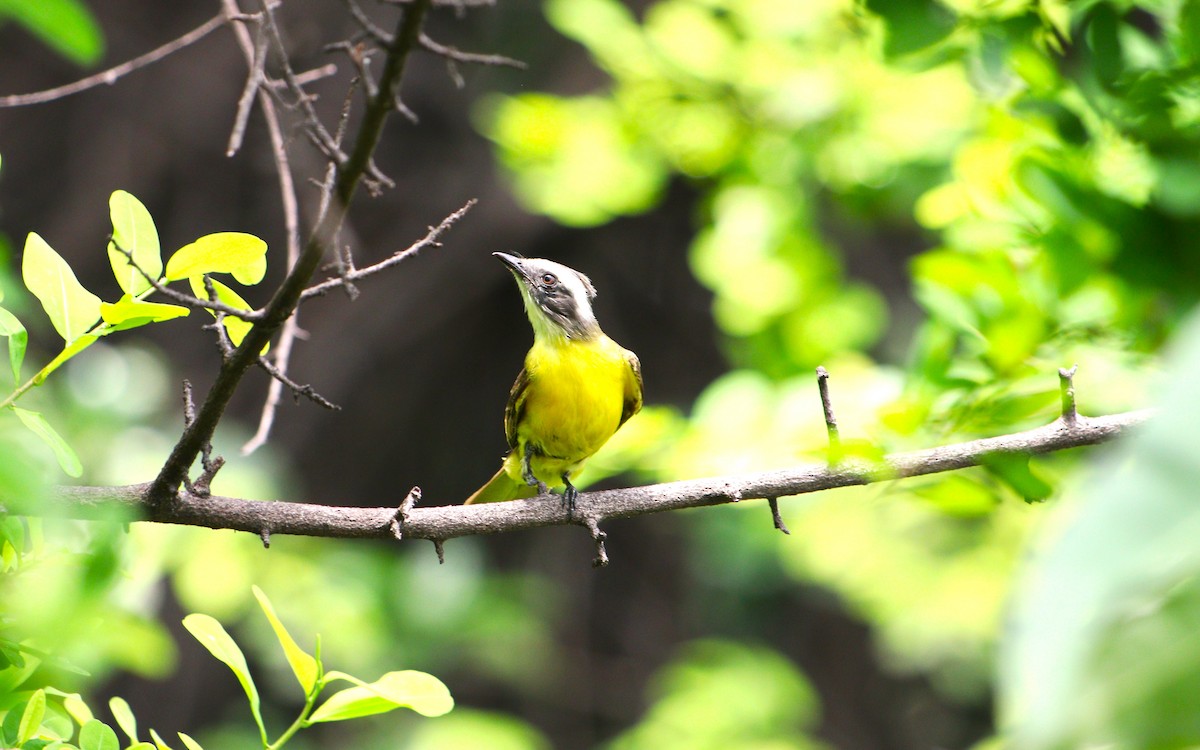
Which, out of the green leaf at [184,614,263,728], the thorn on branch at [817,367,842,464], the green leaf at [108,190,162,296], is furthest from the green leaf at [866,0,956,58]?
the green leaf at [184,614,263,728]

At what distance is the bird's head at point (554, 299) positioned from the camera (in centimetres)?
400

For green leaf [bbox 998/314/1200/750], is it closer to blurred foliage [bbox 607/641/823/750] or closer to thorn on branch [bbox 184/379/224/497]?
thorn on branch [bbox 184/379/224/497]

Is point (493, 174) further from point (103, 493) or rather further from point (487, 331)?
point (103, 493)

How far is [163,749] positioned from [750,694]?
4878 millimetres

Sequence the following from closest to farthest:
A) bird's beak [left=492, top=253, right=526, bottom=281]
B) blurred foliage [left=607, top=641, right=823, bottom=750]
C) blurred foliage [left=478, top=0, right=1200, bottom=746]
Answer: blurred foliage [left=478, top=0, right=1200, bottom=746], bird's beak [left=492, top=253, right=526, bottom=281], blurred foliage [left=607, top=641, right=823, bottom=750]

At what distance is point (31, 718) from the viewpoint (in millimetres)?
1320

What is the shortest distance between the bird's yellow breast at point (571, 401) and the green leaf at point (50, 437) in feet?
7.49

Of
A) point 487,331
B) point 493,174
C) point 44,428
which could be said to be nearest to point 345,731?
point 487,331

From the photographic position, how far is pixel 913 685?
8.87 meters

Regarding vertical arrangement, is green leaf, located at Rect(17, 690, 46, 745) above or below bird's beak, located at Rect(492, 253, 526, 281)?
below

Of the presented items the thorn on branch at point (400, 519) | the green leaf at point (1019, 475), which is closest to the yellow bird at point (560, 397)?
the thorn on branch at point (400, 519)

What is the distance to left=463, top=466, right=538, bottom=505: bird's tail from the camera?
3898 mm

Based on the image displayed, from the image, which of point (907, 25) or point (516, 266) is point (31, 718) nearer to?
point (907, 25)

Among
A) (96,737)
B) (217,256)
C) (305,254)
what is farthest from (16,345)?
(96,737)
